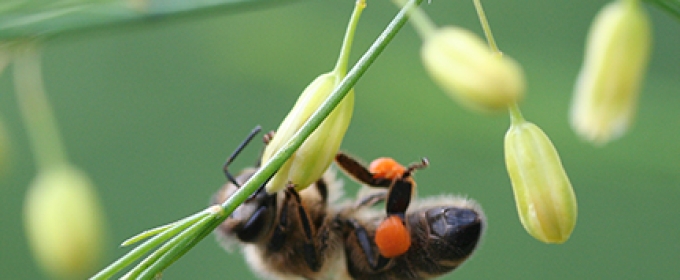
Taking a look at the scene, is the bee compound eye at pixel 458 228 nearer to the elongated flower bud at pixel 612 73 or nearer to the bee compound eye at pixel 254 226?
the bee compound eye at pixel 254 226

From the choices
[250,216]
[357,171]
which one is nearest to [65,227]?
[250,216]

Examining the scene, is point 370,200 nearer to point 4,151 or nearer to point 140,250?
point 4,151

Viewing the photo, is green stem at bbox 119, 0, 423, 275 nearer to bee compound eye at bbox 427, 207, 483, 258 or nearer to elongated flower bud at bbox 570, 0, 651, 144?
elongated flower bud at bbox 570, 0, 651, 144

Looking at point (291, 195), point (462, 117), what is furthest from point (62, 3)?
point (462, 117)

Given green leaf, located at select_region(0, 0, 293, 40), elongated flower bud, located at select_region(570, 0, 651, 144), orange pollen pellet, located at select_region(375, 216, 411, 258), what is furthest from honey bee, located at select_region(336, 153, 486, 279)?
elongated flower bud, located at select_region(570, 0, 651, 144)

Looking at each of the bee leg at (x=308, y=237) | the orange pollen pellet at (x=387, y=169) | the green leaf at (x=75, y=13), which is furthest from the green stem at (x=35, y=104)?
the orange pollen pellet at (x=387, y=169)

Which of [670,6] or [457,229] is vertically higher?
[670,6]
